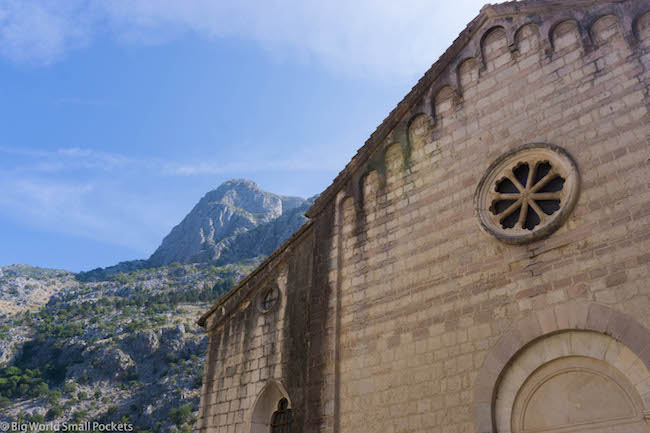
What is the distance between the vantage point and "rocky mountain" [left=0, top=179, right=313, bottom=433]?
73188 millimetres

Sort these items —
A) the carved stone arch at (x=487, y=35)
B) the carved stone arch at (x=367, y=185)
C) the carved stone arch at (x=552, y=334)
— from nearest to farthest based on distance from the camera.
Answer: the carved stone arch at (x=552, y=334)
the carved stone arch at (x=487, y=35)
the carved stone arch at (x=367, y=185)

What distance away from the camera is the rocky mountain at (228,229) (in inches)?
4929

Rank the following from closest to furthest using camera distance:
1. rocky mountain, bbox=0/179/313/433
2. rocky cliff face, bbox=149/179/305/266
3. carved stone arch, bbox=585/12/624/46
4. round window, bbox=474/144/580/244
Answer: round window, bbox=474/144/580/244 → carved stone arch, bbox=585/12/624/46 → rocky mountain, bbox=0/179/313/433 → rocky cliff face, bbox=149/179/305/266

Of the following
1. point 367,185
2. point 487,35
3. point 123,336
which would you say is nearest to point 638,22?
point 487,35

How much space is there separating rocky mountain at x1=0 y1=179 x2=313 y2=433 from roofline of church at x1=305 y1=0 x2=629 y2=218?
193ft

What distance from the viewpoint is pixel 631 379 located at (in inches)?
284

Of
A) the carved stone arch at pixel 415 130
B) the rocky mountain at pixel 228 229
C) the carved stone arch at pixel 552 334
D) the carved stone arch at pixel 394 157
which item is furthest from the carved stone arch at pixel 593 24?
the rocky mountain at pixel 228 229

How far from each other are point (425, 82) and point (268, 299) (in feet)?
19.9

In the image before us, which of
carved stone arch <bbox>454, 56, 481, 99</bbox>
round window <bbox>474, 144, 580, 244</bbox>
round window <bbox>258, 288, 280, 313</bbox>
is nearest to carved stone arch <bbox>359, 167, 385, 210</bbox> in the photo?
carved stone arch <bbox>454, 56, 481, 99</bbox>

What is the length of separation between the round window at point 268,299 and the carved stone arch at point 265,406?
175cm

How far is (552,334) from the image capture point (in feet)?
26.5

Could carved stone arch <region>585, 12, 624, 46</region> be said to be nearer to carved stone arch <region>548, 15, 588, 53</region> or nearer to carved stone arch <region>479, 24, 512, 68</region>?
carved stone arch <region>548, 15, 588, 53</region>

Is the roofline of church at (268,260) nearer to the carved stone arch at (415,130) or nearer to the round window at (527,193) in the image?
the carved stone arch at (415,130)

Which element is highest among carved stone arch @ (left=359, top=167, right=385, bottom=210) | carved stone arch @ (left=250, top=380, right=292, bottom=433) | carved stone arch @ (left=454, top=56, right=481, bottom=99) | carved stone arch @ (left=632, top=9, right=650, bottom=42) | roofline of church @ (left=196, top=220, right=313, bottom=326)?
carved stone arch @ (left=454, top=56, right=481, bottom=99)
